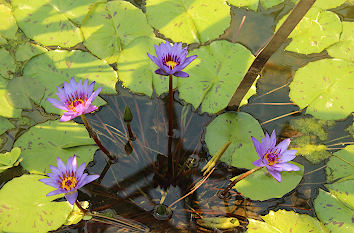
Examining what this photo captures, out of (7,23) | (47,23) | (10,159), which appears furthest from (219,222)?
(7,23)

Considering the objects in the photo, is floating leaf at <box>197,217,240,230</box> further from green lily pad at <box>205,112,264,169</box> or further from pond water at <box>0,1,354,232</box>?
green lily pad at <box>205,112,264,169</box>

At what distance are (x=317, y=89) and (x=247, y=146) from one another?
0.80 metres

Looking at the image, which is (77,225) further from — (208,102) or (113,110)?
(208,102)

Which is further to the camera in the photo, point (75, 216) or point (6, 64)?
point (6, 64)

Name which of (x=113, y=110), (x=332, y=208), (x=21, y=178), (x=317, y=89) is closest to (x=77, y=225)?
(x=21, y=178)

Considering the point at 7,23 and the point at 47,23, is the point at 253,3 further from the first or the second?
the point at 7,23

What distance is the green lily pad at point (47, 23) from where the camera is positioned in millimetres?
2854

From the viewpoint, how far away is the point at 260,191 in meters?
2.18

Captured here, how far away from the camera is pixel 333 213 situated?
2131mm

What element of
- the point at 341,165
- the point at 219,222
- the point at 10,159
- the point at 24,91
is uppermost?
the point at 24,91

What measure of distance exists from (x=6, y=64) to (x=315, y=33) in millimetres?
2698

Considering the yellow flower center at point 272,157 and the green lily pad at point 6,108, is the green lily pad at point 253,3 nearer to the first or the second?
the yellow flower center at point 272,157

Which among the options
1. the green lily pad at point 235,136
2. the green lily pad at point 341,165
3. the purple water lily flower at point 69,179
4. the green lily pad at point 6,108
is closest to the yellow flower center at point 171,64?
the green lily pad at point 235,136

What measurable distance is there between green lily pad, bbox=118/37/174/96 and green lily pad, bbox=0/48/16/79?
0.88 m
